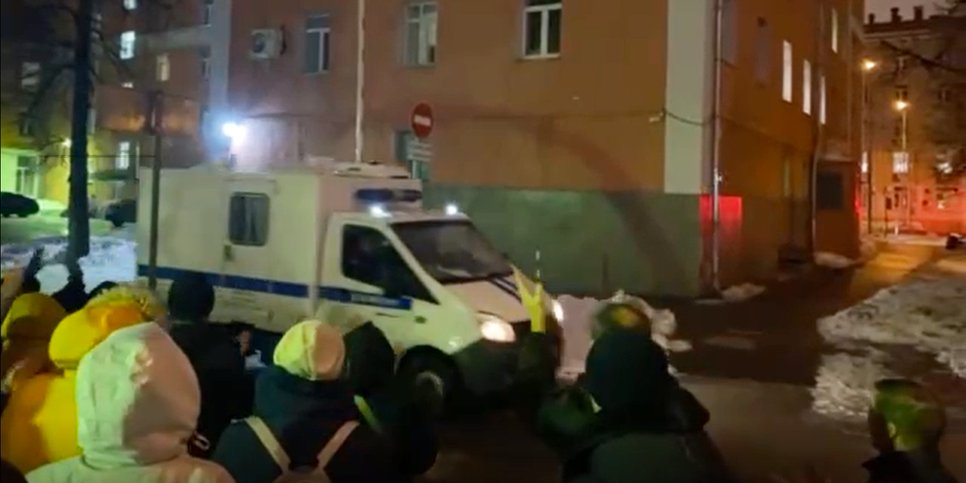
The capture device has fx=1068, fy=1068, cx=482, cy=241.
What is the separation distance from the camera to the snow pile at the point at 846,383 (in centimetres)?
1095

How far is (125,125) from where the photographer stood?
11758 mm

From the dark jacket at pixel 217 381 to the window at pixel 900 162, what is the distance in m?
73.6

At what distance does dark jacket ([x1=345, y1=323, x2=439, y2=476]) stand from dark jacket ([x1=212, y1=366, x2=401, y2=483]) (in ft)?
2.81

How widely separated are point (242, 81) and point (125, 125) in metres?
16.9

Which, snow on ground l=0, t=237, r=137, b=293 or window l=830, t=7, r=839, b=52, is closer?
snow on ground l=0, t=237, r=137, b=293

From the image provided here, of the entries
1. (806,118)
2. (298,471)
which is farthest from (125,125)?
(806,118)

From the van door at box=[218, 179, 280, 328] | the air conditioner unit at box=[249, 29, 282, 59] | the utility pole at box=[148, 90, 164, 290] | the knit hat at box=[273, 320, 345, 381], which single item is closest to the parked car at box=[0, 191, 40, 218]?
the knit hat at box=[273, 320, 345, 381]

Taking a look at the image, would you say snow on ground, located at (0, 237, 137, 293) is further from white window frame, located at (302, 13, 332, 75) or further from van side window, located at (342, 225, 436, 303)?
white window frame, located at (302, 13, 332, 75)

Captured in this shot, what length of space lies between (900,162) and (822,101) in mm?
43211

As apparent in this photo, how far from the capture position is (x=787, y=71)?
29094 mm

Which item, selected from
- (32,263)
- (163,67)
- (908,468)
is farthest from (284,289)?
(163,67)

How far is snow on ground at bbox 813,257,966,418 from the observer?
12.0 m

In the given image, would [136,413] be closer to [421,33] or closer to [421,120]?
[421,120]

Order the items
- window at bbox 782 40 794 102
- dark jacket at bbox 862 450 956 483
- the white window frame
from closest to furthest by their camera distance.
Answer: dark jacket at bbox 862 450 956 483, the white window frame, window at bbox 782 40 794 102
